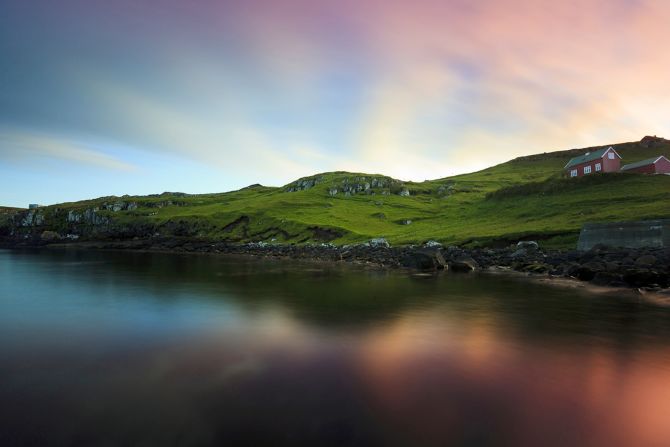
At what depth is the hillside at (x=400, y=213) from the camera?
222 feet

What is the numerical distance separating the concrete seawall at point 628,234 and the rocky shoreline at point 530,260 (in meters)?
2.54

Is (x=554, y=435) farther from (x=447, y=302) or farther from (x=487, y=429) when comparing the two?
(x=447, y=302)

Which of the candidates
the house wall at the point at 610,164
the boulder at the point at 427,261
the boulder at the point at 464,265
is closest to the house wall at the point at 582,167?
the house wall at the point at 610,164

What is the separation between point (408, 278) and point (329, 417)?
31.6 m

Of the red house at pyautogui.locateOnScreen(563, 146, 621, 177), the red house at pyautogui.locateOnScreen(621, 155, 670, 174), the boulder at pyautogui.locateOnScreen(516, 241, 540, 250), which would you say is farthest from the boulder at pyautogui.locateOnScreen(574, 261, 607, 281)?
the red house at pyautogui.locateOnScreen(621, 155, 670, 174)

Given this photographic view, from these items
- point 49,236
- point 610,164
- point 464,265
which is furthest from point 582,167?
point 49,236

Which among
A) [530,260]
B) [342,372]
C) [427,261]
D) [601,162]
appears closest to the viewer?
[342,372]

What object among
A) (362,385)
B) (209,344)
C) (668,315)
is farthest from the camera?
(668,315)

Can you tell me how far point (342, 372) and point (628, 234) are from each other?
151 feet

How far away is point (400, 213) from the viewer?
127 m

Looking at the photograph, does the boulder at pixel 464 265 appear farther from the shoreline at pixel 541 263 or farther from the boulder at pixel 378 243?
the boulder at pixel 378 243

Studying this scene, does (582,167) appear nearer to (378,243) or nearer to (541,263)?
(378,243)

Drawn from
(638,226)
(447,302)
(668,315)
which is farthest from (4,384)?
(638,226)

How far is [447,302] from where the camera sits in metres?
27.5
